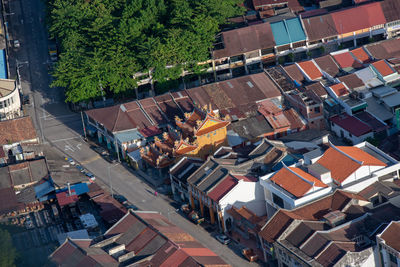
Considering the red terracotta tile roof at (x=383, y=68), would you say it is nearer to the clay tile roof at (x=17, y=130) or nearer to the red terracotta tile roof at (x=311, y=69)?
the red terracotta tile roof at (x=311, y=69)

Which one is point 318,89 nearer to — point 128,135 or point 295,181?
point 128,135

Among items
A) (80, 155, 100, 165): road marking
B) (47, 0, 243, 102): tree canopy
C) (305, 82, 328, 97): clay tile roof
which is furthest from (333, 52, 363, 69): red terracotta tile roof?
(80, 155, 100, 165): road marking

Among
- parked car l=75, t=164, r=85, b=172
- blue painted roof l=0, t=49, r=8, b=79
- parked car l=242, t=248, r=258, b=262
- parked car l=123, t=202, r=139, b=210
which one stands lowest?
parked car l=242, t=248, r=258, b=262

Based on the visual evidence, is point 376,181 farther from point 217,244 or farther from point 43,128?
point 43,128

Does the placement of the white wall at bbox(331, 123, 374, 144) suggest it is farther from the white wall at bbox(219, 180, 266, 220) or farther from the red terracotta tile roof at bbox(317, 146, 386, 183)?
the white wall at bbox(219, 180, 266, 220)

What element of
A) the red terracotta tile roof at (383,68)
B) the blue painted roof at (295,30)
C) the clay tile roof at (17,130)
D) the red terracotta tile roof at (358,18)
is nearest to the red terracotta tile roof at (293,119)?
the red terracotta tile roof at (383,68)

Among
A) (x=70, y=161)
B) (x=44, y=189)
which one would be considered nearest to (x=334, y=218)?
(x=44, y=189)

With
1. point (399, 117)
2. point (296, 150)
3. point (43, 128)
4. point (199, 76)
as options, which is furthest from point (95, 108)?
point (399, 117)
